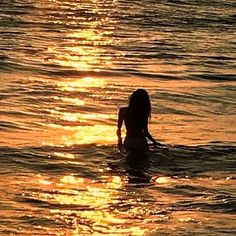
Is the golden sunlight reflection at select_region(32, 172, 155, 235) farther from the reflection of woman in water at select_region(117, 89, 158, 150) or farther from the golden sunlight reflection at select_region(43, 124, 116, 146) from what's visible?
the golden sunlight reflection at select_region(43, 124, 116, 146)

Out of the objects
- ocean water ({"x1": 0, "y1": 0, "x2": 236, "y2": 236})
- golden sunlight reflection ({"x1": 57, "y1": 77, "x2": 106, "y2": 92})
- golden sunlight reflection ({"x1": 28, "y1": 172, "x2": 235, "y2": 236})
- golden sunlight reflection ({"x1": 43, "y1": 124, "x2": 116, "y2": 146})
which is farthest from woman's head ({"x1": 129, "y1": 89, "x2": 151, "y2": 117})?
golden sunlight reflection ({"x1": 57, "y1": 77, "x2": 106, "y2": 92})

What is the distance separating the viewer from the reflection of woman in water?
15.4 meters

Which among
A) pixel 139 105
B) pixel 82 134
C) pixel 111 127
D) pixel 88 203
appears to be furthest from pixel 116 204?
pixel 111 127

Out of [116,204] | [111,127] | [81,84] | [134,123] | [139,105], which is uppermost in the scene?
[139,105]

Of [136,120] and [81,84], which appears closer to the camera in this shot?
[136,120]

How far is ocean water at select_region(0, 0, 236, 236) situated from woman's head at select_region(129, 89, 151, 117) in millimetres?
822

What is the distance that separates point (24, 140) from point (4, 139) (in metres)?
0.37

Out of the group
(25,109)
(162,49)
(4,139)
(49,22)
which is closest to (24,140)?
(4,139)

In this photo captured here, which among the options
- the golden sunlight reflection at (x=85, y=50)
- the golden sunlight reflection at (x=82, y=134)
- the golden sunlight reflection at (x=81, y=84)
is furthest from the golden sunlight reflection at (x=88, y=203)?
the golden sunlight reflection at (x=85, y=50)

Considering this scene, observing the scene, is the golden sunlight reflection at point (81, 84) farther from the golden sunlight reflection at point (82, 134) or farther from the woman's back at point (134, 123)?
the woman's back at point (134, 123)

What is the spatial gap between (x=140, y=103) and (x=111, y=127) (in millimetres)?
3158

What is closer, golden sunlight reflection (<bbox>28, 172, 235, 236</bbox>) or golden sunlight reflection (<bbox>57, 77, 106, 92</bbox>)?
golden sunlight reflection (<bbox>28, 172, 235, 236</bbox>)

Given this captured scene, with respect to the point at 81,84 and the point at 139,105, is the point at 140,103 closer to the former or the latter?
the point at 139,105

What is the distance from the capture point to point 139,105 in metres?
15.5
